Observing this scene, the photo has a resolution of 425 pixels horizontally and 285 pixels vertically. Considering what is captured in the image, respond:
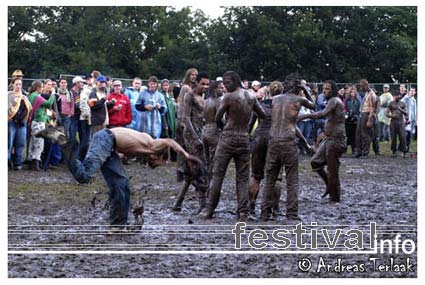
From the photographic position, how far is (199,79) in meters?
13.3

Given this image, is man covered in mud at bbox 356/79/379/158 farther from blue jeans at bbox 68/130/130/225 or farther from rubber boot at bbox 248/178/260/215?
blue jeans at bbox 68/130/130/225

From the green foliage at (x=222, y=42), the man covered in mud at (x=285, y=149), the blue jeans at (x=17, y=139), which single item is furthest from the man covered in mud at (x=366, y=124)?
the man covered in mud at (x=285, y=149)

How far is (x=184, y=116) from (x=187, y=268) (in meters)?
4.38

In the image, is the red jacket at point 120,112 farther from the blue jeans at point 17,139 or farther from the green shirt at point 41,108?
the blue jeans at point 17,139

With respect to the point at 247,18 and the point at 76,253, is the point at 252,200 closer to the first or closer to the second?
the point at 76,253

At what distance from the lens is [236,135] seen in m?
12.4

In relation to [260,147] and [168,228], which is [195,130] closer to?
[260,147]

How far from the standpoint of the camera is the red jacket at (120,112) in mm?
19812

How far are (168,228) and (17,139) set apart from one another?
7.50 m

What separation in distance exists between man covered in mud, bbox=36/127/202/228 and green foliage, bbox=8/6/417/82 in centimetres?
2359

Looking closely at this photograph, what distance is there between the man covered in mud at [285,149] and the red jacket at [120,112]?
298 inches

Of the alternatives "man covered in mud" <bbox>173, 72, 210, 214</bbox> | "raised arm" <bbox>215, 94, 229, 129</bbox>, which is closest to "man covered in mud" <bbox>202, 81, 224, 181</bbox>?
"man covered in mud" <bbox>173, 72, 210, 214</bbox>

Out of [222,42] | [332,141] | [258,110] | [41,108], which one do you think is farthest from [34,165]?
[222,42]

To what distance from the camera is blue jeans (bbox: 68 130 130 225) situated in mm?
10438
